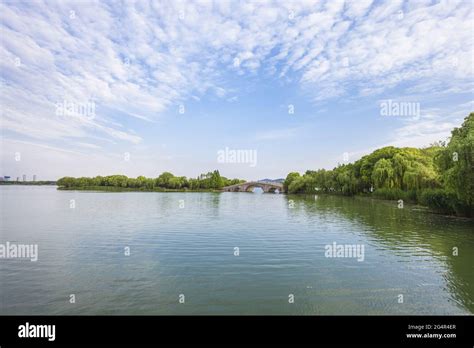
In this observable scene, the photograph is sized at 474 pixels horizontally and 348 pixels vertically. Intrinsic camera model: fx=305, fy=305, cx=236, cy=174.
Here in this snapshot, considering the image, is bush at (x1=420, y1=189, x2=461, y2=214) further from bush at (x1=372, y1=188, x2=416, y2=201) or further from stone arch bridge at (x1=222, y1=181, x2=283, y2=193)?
stone arch bridge at (x1=222, y1=181, x2=283, y2=193)

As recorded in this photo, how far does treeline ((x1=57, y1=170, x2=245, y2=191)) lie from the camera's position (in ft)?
435

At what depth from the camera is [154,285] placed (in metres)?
10.0

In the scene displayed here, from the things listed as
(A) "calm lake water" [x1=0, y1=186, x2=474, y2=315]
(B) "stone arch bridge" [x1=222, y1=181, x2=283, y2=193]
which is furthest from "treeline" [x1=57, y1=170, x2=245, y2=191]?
(A) "calm lake water" [x1=0, y1=186, x2=474, y2=315]

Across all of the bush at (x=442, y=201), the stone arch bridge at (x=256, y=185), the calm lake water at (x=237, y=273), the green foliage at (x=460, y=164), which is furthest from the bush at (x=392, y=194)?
the stone arch bridge at (x=256, y=185)

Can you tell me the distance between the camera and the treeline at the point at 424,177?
20906 millimetres

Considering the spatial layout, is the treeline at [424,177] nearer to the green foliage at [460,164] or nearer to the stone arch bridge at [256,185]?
the green foliage at [460,164]

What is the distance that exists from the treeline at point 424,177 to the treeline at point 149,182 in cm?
5383

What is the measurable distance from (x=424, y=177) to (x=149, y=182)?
375 feet

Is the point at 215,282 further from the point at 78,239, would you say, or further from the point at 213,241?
the point at 78,239

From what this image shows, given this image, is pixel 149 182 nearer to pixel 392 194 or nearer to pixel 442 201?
pixel 392 194

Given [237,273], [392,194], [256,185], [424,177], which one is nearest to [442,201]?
[424,177]

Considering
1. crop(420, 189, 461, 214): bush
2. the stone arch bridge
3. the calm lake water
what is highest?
the stone arch bridge

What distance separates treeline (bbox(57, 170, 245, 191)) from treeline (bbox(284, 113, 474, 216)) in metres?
53.8
